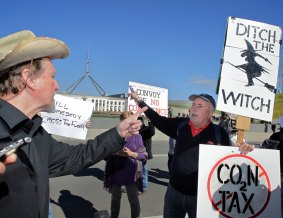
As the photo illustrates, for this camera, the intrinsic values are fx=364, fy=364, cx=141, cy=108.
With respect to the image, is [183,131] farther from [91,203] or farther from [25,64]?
[91,203]

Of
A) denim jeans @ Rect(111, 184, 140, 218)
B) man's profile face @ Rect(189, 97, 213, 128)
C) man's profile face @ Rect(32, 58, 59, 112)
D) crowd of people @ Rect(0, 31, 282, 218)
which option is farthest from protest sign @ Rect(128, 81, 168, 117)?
man's profile face @ Rect(32, 58, 59, 112)

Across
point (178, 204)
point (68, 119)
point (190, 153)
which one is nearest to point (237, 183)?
point (190, 153)

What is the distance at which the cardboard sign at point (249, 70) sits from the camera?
3779 mm

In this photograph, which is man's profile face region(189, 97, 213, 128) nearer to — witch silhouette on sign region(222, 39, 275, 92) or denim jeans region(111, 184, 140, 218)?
witch silhouette on sign region(222, 39, 275, 92)

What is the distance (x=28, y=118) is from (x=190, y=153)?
2.29 meters

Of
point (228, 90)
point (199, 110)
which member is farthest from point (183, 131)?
point (228, 90)

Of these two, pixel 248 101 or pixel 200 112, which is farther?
pixel 200 112

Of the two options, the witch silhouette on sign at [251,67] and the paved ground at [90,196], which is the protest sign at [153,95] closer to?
the paved ground at [90,196]

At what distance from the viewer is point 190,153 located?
12.7 feet

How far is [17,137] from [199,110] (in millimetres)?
2536

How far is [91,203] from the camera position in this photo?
6.93 m

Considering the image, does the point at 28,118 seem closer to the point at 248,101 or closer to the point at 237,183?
the point at 237,183

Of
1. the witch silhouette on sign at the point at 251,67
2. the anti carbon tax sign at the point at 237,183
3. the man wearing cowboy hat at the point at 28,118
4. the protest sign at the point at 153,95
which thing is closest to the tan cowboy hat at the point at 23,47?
the man wearing cowboy hat at the point at 28,118

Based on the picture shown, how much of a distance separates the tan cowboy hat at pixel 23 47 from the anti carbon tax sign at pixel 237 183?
1.87 meters
